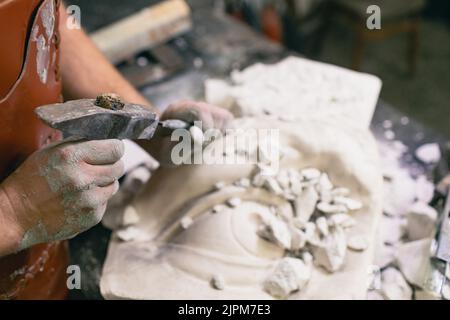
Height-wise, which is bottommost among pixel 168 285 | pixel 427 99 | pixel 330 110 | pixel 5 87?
pixel 427 99

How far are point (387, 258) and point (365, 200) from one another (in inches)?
8.0

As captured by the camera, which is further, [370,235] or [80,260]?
[80,260]

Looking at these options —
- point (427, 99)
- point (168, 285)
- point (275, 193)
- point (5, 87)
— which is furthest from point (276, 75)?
point (427, 99)

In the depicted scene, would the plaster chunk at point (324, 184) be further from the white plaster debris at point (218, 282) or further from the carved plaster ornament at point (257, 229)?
the white plaster debris at point (218, 282)

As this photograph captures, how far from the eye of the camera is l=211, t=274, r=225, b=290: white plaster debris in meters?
1.68

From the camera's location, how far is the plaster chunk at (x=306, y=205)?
177 cm

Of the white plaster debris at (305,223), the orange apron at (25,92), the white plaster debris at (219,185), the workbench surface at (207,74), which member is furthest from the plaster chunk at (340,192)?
the orange apron at (25,92)

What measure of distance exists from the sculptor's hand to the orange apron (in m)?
0.30

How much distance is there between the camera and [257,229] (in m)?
1.75

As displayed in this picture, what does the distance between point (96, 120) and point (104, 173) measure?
169 mm

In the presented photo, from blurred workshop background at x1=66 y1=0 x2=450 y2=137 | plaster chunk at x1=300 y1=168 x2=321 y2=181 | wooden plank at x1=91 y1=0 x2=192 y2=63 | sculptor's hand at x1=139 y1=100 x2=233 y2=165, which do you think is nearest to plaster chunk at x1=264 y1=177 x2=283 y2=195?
plaster chunk at x1=300 y1=168 x2=321 y2=181

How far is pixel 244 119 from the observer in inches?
79.1

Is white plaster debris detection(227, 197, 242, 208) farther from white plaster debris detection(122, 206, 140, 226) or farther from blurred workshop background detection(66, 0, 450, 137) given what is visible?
blurred workshop background detection(66, 0, 450, 137)

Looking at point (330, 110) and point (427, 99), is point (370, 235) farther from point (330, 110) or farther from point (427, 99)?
Answer: point (427, 99)
